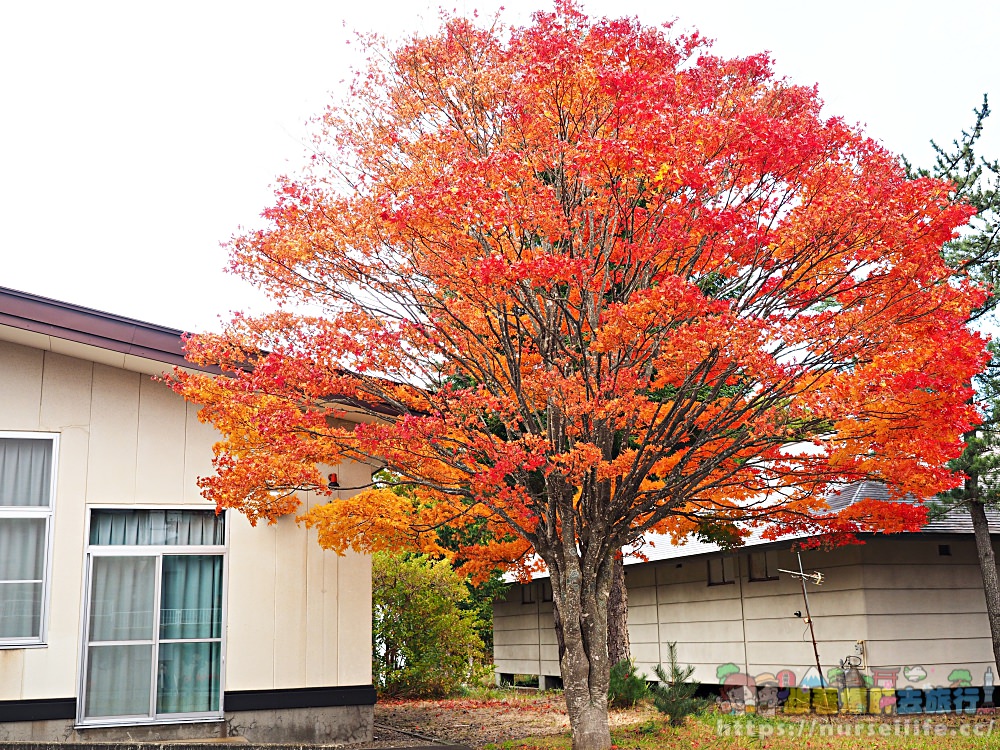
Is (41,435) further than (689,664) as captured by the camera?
No

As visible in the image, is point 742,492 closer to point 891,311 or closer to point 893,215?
point 891,311

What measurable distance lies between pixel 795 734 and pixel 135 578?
7.89 metres

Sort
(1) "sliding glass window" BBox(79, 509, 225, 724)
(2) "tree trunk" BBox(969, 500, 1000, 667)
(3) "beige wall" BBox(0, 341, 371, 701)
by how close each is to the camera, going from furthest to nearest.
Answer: (2) "tree trunk" BBox(969, 500, 1000, 667), (3) "beige wall" BBox(0, 341, 371, 701), (1) "sliding glass window" BBox(79, 509, 225, 724)

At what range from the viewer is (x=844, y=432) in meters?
10.0

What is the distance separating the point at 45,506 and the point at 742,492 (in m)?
8.20

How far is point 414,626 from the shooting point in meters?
18.2

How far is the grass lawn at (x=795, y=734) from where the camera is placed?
9.99 m

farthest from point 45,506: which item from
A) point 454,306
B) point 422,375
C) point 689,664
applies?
point 689,664

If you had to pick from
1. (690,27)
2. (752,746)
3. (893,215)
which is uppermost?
(690,27)

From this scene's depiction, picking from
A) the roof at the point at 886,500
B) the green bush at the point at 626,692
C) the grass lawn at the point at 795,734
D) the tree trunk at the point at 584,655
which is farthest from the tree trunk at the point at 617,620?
the tree trunk at the point at 584,655

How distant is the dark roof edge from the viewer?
9922 mm

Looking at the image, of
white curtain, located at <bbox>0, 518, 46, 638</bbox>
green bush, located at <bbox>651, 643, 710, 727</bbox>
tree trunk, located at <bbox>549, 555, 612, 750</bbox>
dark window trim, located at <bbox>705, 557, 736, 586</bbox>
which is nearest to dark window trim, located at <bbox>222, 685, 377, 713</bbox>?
white curtain, located at <bbox>0, 518, 46, 638</bbox>

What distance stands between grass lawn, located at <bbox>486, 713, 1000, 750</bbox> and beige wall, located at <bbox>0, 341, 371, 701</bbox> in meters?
2.47

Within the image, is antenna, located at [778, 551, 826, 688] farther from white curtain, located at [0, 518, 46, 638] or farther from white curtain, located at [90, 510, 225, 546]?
white curtain, located at [0, 518, 46, 638]
